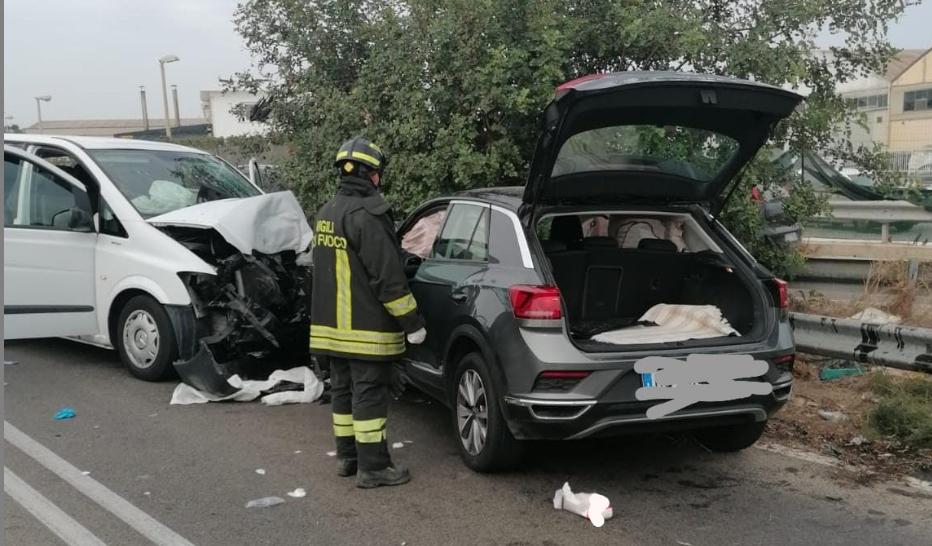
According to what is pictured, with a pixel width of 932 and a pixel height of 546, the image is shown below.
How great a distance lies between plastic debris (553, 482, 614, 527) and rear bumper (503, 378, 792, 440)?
310mm

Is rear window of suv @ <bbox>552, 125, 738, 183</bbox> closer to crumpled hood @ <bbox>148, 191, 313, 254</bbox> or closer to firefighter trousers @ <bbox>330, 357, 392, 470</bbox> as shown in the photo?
firefighter trousers @ <bbox>330, 357, 392, 470</bbox>

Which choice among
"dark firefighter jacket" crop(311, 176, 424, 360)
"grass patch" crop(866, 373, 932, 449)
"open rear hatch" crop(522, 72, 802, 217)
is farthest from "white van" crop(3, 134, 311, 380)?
"grass patch" crop(866, 373, 932, 449)

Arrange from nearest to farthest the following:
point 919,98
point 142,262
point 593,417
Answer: point 593,417
point 142,262
point 919,98

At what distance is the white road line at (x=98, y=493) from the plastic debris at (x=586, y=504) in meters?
1.79

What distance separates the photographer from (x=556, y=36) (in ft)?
21.8

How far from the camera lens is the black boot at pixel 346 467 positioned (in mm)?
4633

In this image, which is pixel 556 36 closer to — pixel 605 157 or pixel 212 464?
pixel 605 157

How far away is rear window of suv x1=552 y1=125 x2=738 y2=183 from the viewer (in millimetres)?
4480

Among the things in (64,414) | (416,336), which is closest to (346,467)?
(416,336)

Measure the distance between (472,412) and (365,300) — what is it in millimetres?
871

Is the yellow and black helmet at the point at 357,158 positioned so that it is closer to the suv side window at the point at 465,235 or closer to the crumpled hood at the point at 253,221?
the suv side window at the point at 465,235

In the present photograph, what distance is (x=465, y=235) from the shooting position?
16.4ft

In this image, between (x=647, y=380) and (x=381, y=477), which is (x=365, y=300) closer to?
(x=381, y=477)

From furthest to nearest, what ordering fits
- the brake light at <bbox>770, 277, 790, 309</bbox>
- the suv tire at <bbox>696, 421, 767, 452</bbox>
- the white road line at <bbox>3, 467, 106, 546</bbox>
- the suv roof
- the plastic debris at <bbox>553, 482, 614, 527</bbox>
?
1. the suv roof
2. the suv tire at <bbox>696, 421, 767, 452</bbox>
3. the brake light at <bbox>770, 277, 790, 309</bbox>
4. the plastic debris at <bbox>553, 482, 614, 527</bbox>
5. the white road line at <bbox>3, 467, 106, 546</bbox>
